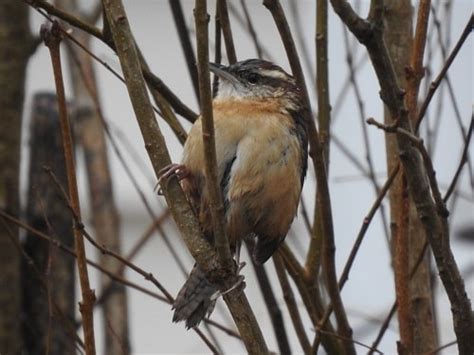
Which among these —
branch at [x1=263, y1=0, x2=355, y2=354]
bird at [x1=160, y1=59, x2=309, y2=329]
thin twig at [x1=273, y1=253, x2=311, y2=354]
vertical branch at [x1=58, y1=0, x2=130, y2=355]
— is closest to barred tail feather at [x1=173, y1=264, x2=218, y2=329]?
bird at [x1=160, y1=59, x2=309, y2=329]

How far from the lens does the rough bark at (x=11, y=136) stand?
A: 172 inches

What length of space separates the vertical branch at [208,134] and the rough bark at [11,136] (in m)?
1.48

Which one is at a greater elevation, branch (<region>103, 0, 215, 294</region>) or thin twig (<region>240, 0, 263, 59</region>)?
thin twig (<region>240, 0, 263, 59</region>)

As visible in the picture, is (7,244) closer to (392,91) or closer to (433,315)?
(433,315)

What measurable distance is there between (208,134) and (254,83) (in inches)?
59.0

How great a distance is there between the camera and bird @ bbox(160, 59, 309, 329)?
3832 mm

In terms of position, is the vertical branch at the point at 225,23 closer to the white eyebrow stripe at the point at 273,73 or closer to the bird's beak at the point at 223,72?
the bird's beak at the point at 223,72

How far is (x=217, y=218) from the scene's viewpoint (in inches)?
121

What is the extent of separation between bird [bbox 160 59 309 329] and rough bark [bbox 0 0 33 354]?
862 mm

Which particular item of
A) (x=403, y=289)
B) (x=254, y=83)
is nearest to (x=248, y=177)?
(x=254, y=83)

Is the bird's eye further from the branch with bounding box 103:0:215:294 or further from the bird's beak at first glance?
the branch with bounding box 103:0:215:294

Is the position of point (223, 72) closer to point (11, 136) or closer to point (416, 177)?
point (11, 136)

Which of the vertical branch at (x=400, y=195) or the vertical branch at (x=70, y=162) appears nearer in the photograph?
the vertical branch at (x=70, y=162)

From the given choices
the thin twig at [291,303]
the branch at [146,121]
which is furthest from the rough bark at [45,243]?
the branch at [146,121]
